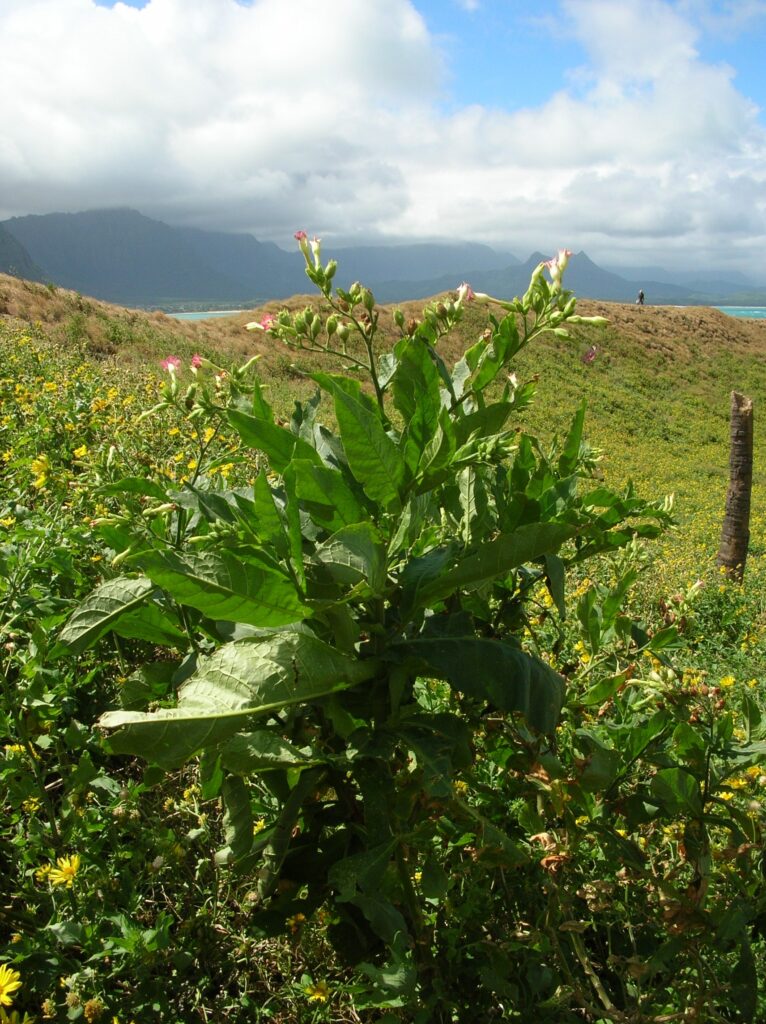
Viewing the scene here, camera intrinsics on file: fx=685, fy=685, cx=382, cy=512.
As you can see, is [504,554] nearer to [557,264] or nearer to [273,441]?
[273,441]

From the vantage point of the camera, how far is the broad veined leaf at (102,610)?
1.03 metres

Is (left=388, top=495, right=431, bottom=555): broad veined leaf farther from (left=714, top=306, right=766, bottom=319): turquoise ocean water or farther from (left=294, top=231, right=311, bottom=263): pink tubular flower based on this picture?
(left=714, top=306, right=766, bottom=319): turquoise ocean water

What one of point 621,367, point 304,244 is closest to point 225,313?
point 621,367

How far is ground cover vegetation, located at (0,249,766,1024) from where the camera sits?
90cm

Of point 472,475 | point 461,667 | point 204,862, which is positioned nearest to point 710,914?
point 461,667

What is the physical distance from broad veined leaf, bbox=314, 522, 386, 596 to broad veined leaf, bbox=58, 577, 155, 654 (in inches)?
13.2

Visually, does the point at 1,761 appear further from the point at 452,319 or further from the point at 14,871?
the point at 452,319

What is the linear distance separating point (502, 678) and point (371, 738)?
0.67 ft

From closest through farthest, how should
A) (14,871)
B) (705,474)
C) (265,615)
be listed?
(265,615) → (14,871) → (705,474)

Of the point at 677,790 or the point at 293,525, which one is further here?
the point at 677,790

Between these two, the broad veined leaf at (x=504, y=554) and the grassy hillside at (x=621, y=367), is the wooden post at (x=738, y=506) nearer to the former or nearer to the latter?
the grassy hillside at (x=621, y=367)

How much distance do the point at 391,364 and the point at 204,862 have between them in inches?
45.1

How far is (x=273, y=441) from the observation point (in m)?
0.98

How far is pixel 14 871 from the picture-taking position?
1582mm
